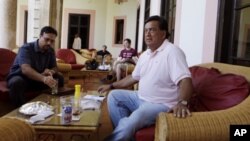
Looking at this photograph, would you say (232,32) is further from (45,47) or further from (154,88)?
(45,47)

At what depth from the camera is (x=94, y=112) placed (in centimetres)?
228

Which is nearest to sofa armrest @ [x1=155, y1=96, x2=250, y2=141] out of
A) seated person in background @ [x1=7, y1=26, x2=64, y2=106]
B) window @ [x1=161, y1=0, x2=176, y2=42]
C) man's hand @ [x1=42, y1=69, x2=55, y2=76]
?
seated person in background @ [x1=7, y1=26, x2=64, y2=106]

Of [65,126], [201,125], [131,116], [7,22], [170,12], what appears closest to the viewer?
[201,125]

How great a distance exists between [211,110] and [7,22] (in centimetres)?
538

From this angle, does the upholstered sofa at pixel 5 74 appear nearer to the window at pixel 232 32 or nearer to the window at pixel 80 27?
the window at pixel 232 32

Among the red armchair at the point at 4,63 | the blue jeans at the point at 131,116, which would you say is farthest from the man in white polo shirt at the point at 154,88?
the red armchair at the point at 4,63

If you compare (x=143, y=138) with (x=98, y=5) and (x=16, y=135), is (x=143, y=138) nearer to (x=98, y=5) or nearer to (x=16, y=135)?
(x=16, y=135)

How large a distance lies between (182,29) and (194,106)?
1.78m

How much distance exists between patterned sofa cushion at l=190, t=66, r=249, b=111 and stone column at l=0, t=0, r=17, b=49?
197 inches

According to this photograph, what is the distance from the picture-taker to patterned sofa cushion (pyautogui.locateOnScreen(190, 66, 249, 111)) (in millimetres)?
1864

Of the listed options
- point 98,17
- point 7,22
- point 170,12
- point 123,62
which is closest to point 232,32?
point 170,12

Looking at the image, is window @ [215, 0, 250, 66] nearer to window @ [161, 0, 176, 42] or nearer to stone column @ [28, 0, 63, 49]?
window @ [161, 0, 176, 42]

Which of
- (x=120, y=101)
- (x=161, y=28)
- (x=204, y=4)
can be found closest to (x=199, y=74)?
(x=161, y=28)

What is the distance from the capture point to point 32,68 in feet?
10.8
